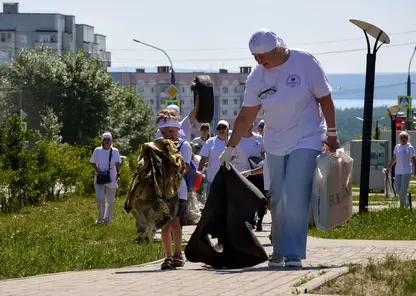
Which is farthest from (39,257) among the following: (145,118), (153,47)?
(145,118)

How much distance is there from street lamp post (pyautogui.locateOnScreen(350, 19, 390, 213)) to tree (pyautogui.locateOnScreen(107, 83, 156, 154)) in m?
66.7

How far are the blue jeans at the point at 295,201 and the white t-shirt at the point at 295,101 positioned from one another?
3.6 inches

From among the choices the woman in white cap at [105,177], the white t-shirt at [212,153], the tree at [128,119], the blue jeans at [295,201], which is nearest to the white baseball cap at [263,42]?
the blue jeans at [295,201]

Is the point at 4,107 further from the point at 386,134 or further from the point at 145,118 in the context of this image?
the point at 386,134

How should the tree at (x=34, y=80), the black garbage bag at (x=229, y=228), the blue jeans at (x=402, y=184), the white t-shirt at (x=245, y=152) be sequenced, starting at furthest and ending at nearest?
the tree at (x=34, y=80)
the blue jeans at (x=402, y=184)
the white t-shirt at (x=245, y=152)
the black garbage bag at (x=229, y=228)

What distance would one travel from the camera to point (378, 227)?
55.5 feet

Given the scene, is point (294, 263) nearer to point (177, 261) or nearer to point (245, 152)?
point (177, 261)

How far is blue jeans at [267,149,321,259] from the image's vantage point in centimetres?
1043

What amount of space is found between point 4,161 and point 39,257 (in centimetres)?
1425

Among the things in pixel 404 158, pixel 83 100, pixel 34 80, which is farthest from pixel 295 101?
pixel 34 80

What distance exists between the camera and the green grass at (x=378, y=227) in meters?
15.4

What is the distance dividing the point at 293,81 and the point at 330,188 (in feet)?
3.19

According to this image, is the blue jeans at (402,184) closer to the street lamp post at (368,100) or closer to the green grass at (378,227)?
the street lamp post at (368,100)

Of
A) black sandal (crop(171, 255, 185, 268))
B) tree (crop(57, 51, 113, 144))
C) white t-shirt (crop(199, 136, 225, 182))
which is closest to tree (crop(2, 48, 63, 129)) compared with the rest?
tree (crop(57, 51, 113, 144))
